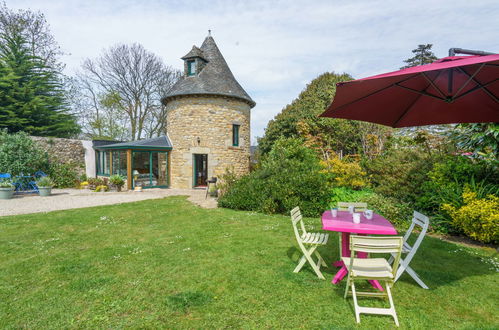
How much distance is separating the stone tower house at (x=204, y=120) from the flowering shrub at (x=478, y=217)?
11.0 meters

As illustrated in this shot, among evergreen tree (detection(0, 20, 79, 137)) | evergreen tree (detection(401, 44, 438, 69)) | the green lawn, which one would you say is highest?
evergreen tree (detection(401, 44, 438, 69))

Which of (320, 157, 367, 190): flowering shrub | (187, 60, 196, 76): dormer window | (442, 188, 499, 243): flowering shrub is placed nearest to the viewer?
(442, 188, 499, 243): flowering shrub

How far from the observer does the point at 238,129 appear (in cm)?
1622

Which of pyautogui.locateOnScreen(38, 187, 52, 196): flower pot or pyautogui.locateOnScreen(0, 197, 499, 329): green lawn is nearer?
pyautogui.locateOnScreen(0, 197, 499, 329): green lawn

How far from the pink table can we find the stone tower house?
11.3 meters

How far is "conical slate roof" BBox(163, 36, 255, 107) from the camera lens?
14938 mm

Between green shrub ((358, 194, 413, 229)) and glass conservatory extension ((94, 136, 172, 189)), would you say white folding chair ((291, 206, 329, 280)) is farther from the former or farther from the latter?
glass conservatory extension ((94, 136, 172, 189))

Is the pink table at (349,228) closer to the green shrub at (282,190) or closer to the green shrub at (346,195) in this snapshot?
the green shrub at (282,190)

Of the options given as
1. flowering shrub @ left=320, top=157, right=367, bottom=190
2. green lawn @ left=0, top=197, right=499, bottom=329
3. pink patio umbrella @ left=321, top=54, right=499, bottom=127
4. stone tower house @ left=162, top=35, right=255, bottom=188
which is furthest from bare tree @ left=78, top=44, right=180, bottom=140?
pink patio umbrella @ left=321, top=54, right=499, bottom=127

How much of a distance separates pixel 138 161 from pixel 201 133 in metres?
4.89

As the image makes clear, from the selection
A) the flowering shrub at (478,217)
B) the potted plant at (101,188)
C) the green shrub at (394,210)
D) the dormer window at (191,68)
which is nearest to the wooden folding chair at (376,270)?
the flowering shrub at (478,217)

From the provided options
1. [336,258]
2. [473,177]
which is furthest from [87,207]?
[473,177]

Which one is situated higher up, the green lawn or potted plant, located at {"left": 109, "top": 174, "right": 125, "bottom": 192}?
potted plant, located at {"left": 109, "top": 174, "right": 125, "bottom": 192}

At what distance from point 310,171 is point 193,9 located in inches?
251
